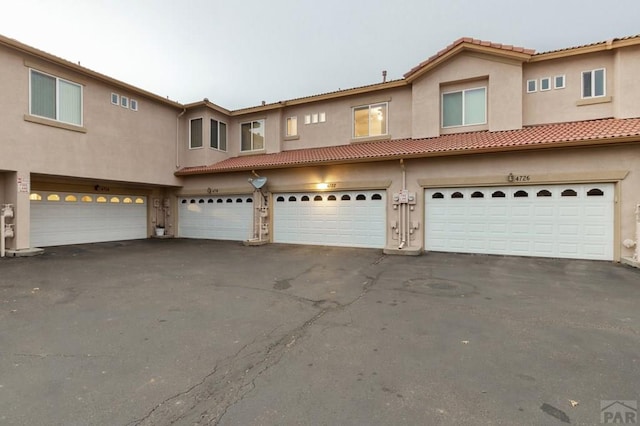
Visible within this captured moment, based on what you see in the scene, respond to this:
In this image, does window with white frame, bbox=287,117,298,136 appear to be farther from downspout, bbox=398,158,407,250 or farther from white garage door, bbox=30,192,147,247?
white garage door, bbox=30,192,147,247

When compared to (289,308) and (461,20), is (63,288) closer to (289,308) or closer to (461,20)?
(289,308)

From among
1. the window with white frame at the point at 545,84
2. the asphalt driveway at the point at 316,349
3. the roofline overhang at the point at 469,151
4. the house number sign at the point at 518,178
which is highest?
the window with white frame at the point at 545,84

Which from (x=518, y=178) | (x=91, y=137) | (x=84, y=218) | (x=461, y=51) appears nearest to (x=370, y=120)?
(x=461, y=51)

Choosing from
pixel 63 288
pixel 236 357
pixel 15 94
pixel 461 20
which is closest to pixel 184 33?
pixel 15 94

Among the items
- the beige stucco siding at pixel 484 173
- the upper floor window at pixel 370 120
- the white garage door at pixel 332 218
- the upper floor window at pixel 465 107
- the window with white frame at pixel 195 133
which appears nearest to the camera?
the beige stucco siding at pixel 484 173

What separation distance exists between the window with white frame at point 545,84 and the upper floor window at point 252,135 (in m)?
12.3

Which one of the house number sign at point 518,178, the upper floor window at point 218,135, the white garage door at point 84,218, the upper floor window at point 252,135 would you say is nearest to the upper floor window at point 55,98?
the white garage door at point 84,218

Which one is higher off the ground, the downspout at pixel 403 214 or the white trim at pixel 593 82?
the white trim at pixel 593 82

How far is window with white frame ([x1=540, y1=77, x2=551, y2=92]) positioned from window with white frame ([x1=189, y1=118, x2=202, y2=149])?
15033 mm

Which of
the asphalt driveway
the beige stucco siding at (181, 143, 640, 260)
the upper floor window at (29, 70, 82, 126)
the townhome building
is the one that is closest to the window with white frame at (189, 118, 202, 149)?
the townhome building

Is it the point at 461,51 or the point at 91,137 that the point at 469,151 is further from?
the point at 91,137

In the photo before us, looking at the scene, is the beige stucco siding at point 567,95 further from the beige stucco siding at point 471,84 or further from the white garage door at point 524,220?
the white garage door at point 524,220

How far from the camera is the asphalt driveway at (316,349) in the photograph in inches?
96.2

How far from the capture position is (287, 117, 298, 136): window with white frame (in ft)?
50.2
